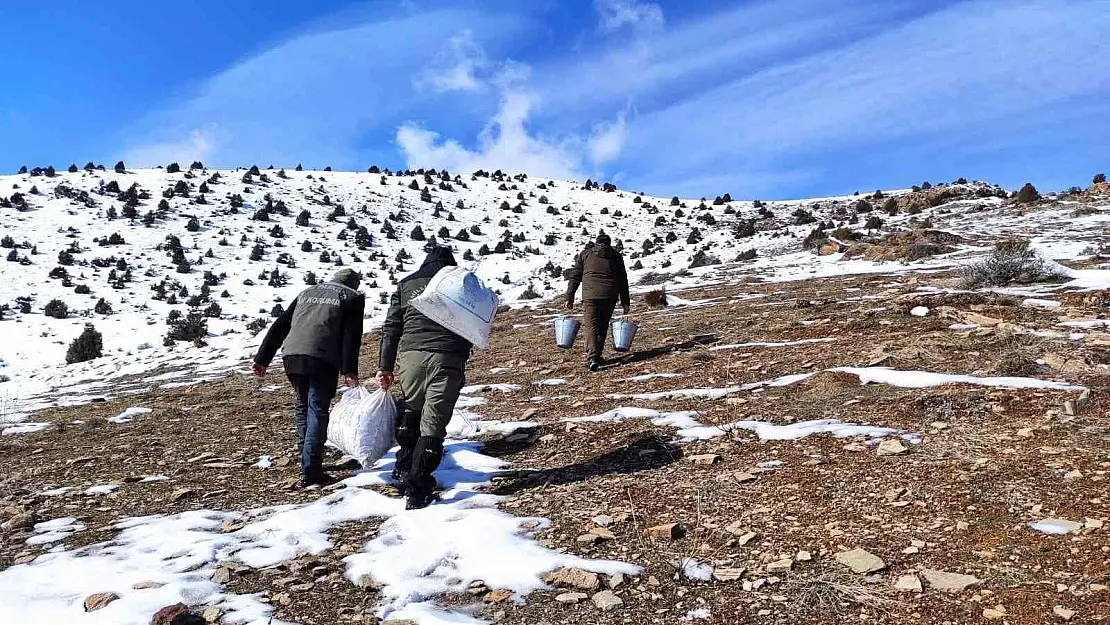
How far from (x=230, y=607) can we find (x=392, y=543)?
3.07 feet

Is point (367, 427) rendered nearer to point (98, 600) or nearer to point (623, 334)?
point (98, 600)

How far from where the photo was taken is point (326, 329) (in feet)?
17.7

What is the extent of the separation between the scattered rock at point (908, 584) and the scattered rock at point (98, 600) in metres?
3.53

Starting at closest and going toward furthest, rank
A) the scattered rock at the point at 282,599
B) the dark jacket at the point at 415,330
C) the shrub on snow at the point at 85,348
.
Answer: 1. the scattered rock at the point at 282,599
2. the dark jacket at the point at 415,330
3. the shrub on snow at the point at 85,348

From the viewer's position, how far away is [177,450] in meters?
6.79

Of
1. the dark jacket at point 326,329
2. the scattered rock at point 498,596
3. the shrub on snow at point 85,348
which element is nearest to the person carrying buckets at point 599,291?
the dark jacket at point 326,329

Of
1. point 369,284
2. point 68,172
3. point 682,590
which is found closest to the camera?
point 682,590

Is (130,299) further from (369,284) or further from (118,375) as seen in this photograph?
(118,375)

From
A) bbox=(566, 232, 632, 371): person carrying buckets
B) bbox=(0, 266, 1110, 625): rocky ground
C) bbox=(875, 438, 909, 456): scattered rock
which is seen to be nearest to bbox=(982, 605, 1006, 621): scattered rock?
bbox=(0, 266, 1110, 625): rocky ground

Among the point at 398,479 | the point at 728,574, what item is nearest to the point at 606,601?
the point at 728,574

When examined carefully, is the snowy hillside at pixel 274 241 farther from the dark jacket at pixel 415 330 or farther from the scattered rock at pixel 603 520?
the scattered rock at pixel 603 520

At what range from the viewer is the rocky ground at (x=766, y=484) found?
10.3ft

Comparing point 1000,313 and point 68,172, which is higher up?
point 68,172

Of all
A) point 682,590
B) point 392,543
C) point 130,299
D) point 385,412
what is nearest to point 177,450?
point 385,412
